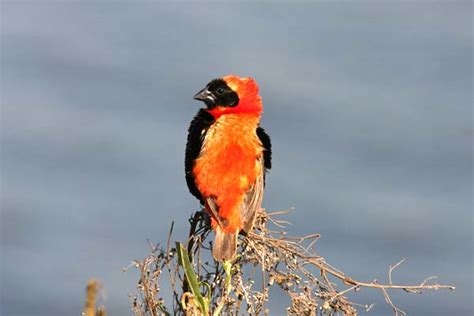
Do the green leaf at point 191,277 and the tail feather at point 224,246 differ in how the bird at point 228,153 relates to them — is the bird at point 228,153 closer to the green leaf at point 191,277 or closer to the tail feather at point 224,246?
the tail feather at point 224,246

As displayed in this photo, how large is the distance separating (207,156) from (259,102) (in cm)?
56

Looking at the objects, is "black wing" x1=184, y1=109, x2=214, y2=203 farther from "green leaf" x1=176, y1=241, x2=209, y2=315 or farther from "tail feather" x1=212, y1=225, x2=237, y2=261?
"green leaf" x1=176, y1=241, x2=209, y2=315

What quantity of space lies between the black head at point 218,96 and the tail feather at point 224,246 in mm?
995

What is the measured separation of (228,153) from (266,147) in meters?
0.33

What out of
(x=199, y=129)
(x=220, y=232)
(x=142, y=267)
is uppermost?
(x=199, y=129)

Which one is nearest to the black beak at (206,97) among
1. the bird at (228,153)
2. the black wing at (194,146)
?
the bird at (228,153)

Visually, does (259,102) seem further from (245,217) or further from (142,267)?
(142,267)

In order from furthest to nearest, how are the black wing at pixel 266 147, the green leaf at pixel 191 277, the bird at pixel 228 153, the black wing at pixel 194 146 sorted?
the black wing at pixel 266 147
the black wing at pixel 194 146
the bird at pixel 228 153
the green leaf at pixel 191 277

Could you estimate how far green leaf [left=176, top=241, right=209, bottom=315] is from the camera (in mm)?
3145

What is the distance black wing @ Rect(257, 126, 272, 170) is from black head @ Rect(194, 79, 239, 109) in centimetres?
23

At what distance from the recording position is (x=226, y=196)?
14.9 ft

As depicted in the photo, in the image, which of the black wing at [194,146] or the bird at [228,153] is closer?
the bird at [228,153]

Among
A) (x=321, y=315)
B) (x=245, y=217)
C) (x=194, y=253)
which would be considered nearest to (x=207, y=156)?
(x=245, y=217)

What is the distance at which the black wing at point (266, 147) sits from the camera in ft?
15.9
